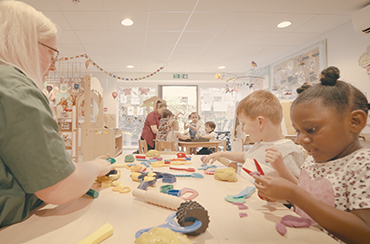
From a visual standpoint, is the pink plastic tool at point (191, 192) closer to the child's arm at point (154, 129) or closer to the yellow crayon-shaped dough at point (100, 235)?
the yellow crayon-shaped dough at point (100, 235)

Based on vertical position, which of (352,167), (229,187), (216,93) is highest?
(216,93)

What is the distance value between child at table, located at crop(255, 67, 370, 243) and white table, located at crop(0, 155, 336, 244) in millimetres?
76

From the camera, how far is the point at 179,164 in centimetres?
132

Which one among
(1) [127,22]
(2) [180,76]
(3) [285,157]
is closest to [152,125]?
(1) [127,22]

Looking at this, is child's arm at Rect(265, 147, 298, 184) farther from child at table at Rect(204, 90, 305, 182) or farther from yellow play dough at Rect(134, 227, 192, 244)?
yellow play dough at Rect(134, 227, 192, 244)

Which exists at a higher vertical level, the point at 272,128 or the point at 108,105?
the point at 108,105

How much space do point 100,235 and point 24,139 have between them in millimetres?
274

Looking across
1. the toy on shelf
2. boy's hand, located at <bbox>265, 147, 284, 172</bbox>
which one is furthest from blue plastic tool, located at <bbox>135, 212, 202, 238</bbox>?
boy's hand, located at <bbox>265, 147, 284, 172</bbox>

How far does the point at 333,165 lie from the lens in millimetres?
742

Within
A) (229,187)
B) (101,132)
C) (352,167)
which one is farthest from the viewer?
(101,132)

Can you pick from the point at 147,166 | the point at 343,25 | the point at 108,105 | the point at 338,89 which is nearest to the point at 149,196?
the point at 147,166

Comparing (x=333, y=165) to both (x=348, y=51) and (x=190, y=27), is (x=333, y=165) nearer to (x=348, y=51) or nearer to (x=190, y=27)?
(x=190, y=27)

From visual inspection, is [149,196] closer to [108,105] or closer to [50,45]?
[50,45]

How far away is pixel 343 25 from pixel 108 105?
6.55m
